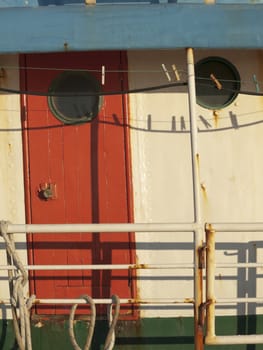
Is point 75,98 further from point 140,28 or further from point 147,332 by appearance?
point 147,332

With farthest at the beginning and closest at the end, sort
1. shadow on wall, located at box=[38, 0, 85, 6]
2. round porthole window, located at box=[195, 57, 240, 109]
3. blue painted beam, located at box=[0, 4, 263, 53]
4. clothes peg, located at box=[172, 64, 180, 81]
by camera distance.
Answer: shadow on wall, located at box=[38, 0, 85, 6], round porthole window, located at box=[195, 57, 240, 109], clothes peg, located at box=[172, 64, 180, 81], blue painted beam, located at box=[0, 4, 263, 53]

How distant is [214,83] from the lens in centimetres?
432

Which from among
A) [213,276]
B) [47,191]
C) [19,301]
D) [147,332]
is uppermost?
[47,191]

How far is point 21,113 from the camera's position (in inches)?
171

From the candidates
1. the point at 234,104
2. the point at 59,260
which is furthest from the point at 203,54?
the point at 59,260

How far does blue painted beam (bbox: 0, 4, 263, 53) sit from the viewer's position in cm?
372

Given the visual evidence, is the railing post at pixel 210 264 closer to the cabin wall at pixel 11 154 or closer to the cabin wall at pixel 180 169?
the cabin wall at pixel 180 169

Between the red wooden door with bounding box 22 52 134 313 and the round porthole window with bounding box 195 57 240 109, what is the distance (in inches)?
28.0

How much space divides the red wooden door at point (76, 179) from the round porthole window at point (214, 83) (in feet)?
2.33

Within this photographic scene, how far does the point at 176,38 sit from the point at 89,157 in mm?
1309

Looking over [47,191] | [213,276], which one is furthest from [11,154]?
[213,276]

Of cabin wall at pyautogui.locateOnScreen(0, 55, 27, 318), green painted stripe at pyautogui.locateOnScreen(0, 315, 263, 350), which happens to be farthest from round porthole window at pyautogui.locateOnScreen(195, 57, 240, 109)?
green painted stripe at pyautogui.locateOnScreen(0, 315, 263, 350)

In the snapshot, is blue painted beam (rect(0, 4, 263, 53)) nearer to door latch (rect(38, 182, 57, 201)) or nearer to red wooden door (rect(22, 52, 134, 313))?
red wooden door (rect(22, 52, 134, 313))

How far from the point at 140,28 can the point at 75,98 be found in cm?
94
